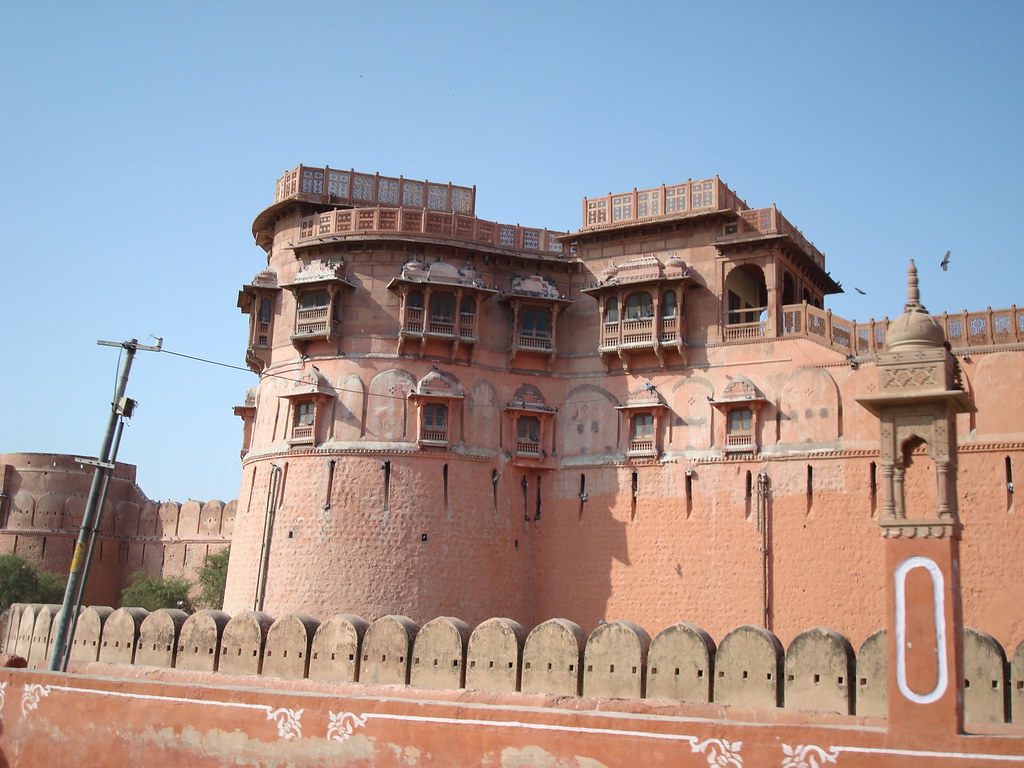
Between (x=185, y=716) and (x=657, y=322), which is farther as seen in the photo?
(x=657, y=322)

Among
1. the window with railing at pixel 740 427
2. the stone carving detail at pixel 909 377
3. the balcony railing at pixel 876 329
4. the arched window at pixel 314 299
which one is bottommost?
the stone carving detail at pixel 909 377

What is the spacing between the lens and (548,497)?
29.6m

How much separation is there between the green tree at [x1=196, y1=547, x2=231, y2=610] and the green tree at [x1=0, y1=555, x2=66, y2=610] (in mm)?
6019

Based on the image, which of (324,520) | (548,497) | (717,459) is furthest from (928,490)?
(324,520)

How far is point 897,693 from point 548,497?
1760cm

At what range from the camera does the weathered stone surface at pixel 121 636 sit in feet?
75.8

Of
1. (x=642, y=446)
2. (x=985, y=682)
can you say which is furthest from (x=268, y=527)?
(x=985, y=682)

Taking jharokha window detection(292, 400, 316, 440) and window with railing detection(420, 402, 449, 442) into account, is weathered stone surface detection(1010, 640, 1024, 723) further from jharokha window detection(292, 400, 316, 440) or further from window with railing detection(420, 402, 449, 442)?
jharokha window detection(292, 400, 316, 440)

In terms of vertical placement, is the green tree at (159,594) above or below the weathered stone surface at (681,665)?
above

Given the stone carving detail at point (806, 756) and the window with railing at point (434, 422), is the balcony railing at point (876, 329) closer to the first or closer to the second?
the window with railing at point (434, 422)

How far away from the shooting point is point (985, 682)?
15.8m

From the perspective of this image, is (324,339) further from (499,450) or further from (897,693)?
(897,693)

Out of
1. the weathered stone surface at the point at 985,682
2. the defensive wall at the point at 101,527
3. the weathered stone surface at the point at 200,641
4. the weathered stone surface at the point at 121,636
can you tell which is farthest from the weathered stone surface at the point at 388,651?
the defensive wall at the point at 101,527

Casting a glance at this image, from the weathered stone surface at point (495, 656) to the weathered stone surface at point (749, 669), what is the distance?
3493 millimetres
